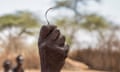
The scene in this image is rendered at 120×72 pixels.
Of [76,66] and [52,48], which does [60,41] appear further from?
[76,66]

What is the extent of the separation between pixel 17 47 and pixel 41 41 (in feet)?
56.5

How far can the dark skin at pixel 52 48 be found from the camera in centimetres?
209

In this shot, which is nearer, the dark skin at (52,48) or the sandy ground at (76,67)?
the dark skin at (52,48)

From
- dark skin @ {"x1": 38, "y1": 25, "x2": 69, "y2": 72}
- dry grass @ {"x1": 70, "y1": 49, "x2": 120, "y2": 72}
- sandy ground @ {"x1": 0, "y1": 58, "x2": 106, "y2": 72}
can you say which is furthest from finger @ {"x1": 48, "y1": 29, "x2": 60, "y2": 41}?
dry grass @ {"x1": 70, "y1": 49, "x2": 120, "y2": 72}

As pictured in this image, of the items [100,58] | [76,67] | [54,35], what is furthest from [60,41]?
[100,58]

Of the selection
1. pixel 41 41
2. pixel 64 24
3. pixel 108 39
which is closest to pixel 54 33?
pixel 41 41

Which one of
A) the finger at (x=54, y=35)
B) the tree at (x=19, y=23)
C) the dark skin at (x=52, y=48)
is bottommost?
the tree at (x=19, y=23)

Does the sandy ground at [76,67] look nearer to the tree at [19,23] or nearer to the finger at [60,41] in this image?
the tree at [19,23]

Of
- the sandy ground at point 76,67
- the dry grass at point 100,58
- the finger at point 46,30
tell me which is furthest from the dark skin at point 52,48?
the dry grass at point 100,58

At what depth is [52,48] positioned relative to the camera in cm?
208

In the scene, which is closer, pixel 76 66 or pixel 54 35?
pixel 54 35

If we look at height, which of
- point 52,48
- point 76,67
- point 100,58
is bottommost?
point 76,67

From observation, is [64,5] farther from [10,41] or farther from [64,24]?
[10,41]

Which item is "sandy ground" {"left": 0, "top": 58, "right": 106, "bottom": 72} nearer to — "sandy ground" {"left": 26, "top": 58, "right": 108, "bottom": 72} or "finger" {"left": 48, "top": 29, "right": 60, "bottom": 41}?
"sandy ground" {"left": 26, "top": 58, "right": 108, "bottom": 72}
